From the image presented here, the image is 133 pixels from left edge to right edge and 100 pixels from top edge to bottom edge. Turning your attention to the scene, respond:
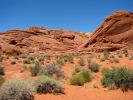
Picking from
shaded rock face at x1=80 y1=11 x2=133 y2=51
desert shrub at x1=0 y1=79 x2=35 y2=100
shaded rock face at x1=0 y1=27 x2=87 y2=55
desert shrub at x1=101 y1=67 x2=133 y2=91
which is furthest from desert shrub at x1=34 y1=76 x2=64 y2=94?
shaded rock face at x1=0 y1=27 x2=87 y2=55

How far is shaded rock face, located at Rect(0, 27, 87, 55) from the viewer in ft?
148

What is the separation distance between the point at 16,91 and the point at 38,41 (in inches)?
1702

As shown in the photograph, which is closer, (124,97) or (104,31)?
(124,97)

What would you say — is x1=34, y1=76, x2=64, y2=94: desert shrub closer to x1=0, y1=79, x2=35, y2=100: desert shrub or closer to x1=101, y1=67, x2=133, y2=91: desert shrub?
x1=0, y1=79, x2=35, y2=100: desert shrub

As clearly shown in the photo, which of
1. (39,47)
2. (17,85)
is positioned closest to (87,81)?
(17,85)

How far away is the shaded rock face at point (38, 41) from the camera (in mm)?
45106

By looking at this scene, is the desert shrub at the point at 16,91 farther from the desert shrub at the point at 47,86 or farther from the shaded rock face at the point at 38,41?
the shaded rock face at the point at 38,41

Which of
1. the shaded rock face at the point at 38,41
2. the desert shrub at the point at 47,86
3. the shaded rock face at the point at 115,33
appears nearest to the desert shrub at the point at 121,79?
the desert shrub at the point at 47,86

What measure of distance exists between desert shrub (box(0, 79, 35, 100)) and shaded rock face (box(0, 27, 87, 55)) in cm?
3140

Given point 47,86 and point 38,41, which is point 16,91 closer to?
point 47,86

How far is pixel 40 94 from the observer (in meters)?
9.63

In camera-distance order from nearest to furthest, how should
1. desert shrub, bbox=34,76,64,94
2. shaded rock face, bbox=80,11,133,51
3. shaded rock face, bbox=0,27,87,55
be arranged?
desert shrub, bbox=34,76,64,94 → shaded rock face, bbox=80,11,133,51 → shaded rock face, bbox=0,27,87,55

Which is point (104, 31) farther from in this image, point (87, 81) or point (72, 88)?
point (72, 88)

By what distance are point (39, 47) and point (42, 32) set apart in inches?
376
